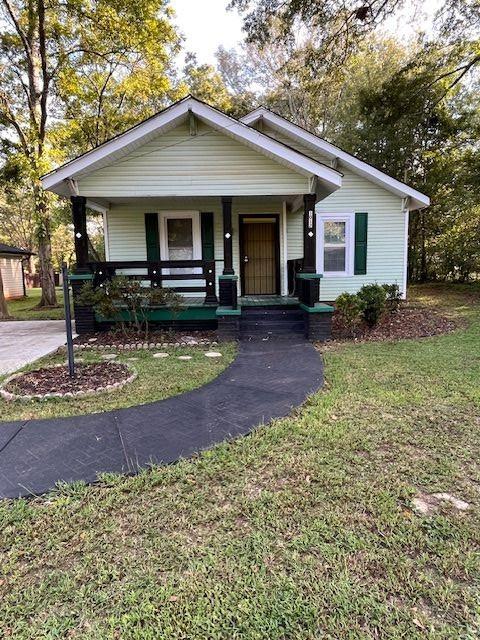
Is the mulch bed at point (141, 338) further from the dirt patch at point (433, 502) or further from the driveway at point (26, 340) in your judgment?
the dirt patch at point (433, 502)

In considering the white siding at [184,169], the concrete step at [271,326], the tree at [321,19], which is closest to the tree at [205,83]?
the tree at [321,19]

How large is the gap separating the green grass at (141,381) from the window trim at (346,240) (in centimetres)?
501

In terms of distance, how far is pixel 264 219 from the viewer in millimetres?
9688

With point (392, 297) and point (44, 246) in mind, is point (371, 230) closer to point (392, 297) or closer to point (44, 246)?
point (392, 297)

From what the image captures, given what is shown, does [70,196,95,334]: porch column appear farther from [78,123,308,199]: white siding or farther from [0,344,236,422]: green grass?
[0,344,236,422]: green grass

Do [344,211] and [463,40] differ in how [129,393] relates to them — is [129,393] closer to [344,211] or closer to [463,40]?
[344,211]

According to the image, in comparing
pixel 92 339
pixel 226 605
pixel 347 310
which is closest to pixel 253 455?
pixel 226 605

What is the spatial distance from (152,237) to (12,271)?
13387 millimetres

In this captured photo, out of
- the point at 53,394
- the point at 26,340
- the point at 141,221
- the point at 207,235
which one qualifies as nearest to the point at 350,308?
the point at 207,235

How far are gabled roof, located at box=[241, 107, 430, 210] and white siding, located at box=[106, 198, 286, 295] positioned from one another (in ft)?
6.03

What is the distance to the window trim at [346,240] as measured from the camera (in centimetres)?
1004

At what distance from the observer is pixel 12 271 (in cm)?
1880

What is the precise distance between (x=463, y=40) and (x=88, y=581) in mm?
15212

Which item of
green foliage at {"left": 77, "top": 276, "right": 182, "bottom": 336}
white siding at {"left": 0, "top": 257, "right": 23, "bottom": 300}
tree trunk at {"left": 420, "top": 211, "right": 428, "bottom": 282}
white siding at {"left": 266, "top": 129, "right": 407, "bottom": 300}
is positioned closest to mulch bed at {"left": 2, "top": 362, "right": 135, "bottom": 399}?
green foliage at {"left": 77, "top": 276, "right": 182, "bottom": 336}
